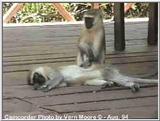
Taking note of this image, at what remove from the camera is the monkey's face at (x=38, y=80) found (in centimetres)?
290

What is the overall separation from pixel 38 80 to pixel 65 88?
0.12 metres

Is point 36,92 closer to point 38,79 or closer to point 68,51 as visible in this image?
point 38,79

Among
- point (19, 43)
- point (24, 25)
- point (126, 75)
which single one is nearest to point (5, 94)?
point (24, 25)

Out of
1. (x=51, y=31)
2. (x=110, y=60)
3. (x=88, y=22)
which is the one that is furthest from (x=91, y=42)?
(x=51, y=31)

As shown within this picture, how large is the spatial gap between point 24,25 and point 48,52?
368 mm

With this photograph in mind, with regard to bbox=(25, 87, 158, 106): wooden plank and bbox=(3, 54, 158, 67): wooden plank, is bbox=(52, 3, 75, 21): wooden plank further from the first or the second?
bbox=(25, 87, 158, 106): wooden plank

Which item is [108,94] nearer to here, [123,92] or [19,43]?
[123,92]

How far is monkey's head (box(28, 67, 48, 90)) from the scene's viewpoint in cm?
291

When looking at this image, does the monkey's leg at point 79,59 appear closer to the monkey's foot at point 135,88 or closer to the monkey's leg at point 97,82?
the monkey's leg at point 97,82

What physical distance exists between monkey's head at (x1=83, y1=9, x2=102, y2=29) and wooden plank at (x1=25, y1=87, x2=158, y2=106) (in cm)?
31

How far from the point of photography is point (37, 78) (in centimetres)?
292

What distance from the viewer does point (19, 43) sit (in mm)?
3480

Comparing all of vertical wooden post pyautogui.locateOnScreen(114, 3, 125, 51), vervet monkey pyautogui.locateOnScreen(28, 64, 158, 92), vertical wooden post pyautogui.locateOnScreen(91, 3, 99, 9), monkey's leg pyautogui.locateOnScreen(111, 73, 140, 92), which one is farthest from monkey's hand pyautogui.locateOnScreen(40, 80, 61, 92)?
vertical wooden post pyautogui.locateOnScreen(114, 3, 125, 51)

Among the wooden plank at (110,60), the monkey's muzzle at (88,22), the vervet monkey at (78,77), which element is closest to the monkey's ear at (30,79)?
the vervet monkey at (78,77)
